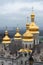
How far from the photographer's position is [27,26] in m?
35.2

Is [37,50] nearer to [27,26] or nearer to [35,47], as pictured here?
[35,47]

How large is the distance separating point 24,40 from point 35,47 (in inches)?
60.8

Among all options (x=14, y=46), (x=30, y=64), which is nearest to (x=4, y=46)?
(x=14, y=46)

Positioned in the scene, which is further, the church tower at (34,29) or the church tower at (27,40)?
the church tower at (34,29)

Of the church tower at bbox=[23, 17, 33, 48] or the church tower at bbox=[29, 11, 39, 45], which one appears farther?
the church tower at bbox=[29, 11, 39, 45]

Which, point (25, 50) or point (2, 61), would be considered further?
point (2, 61)

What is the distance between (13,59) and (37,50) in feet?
Answer: 8.77

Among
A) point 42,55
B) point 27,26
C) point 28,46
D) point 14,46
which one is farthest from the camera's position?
point 27,26

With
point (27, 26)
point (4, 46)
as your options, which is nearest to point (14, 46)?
point (4, 46)

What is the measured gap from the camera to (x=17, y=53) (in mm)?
30609

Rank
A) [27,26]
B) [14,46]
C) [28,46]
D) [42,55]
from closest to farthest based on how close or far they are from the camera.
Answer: [42,55], [28,46], [14,46], [27,26]

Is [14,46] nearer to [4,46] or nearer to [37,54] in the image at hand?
[4,46]

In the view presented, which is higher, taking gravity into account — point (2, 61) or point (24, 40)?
point (24, 40)

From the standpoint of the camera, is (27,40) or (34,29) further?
(34,29)
